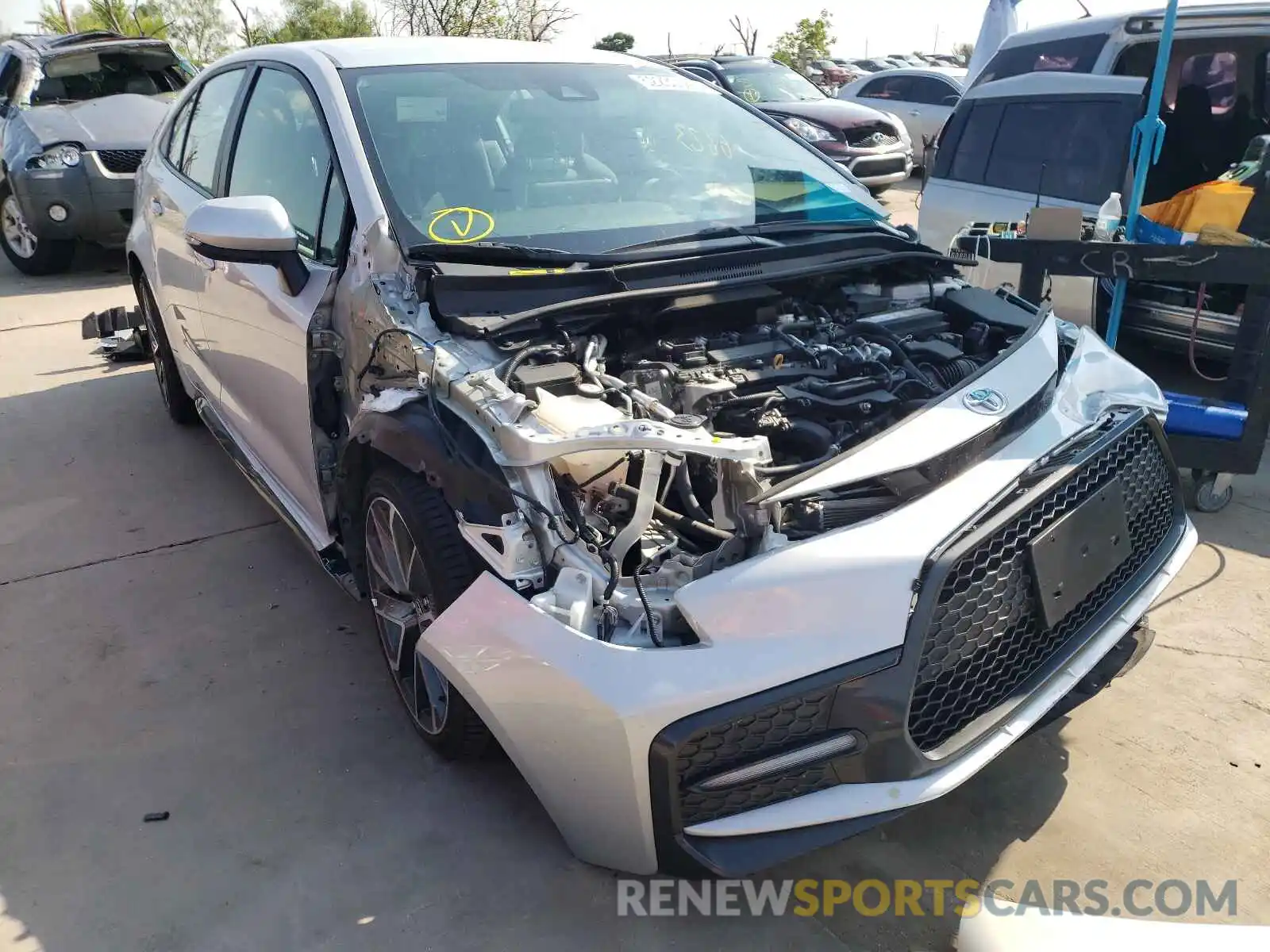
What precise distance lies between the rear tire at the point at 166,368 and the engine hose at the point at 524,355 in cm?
301

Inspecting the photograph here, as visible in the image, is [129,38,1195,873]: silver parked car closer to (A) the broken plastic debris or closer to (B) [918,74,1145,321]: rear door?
(A) the broken plastic debris

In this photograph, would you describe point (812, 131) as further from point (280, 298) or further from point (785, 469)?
point (785, 469)

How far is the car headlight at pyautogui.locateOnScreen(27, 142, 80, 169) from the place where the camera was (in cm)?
819

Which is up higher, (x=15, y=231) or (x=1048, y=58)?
(x=1048, y=58)

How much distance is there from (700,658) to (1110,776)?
4.56ft

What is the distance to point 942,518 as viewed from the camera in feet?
6.28

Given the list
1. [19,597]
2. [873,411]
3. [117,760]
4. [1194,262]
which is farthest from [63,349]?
[1194,262]

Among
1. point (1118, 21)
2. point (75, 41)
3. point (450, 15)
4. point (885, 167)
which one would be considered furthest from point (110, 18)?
point (1118, 21)

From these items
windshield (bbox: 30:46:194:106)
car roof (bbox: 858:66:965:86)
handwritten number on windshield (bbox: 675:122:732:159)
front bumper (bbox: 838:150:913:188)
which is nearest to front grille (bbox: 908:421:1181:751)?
handwritten number on windshield (bbox: 675:122:732:159)

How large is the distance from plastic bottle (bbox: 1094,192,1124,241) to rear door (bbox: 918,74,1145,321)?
32 cm

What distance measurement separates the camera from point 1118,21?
17.5 ft

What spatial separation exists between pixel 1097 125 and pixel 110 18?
24.3 meters

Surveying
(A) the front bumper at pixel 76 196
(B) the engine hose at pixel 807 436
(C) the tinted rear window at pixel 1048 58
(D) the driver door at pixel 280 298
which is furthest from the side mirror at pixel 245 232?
(A) the front bumper at pixel 76 196

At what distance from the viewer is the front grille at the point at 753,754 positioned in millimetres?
1779
